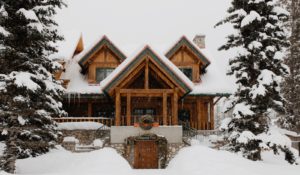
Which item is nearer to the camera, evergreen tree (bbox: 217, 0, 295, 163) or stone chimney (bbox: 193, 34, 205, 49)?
evergreen tree (bbox: 217, 0, 295, 163)

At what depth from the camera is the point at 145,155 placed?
61.2ft

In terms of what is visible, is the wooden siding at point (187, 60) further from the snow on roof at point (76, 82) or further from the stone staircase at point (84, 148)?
the stone staircase at point (84, 148)

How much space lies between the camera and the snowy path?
1356 cm

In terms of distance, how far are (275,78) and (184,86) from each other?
512 cm

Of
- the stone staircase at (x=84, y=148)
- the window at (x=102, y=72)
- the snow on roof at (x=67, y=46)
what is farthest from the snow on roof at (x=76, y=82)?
the stone staircase at (x=84, y=148)

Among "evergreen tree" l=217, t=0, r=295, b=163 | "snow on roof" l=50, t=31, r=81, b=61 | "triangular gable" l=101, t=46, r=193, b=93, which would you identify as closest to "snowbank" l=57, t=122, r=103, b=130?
"triangular gable" l=101, t=46, r=193, b=93

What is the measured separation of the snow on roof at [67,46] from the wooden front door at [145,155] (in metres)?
8.96

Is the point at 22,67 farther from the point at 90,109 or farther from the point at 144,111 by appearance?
the point at 144,111

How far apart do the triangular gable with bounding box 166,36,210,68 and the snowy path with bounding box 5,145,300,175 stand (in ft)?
29.8

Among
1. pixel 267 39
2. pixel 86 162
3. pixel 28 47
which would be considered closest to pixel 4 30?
pixel 28 47

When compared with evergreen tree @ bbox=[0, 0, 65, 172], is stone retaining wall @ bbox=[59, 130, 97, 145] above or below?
below

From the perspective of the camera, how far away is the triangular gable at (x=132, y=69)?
1845 centimetres

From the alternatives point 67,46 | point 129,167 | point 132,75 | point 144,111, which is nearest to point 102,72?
point 67,46

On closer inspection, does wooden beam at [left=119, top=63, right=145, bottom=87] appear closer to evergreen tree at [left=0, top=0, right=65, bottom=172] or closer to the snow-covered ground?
the snow-covered ground
